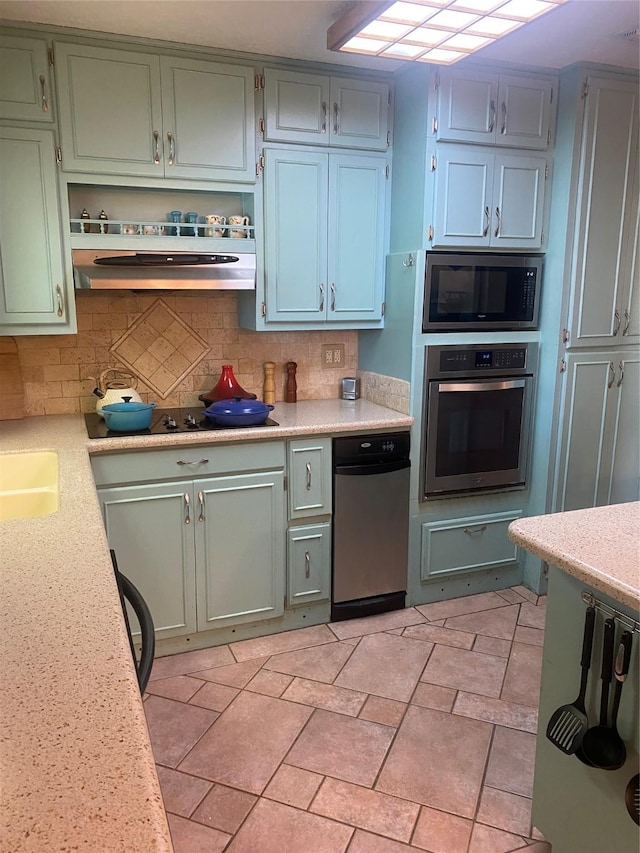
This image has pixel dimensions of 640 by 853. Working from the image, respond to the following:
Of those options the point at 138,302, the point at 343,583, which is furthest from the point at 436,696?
the point at 138,302

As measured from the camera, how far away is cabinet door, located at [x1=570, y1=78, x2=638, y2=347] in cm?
297

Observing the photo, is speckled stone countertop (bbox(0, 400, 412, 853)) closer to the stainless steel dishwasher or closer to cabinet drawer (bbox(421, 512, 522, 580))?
the stainless steel dishwasher

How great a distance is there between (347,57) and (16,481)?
7.35 ft

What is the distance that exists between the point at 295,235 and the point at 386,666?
1.95m

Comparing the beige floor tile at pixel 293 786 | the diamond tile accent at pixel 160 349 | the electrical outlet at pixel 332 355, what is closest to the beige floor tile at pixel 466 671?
the beige floor tile at pixel 293 786

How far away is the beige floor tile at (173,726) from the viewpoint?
2.21 m

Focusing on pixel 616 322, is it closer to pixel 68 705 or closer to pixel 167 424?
pixel 167 424

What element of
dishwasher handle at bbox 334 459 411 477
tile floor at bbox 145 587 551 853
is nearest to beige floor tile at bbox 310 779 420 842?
tile floor at bbox 145 587 551 853

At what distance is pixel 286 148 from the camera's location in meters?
2.90

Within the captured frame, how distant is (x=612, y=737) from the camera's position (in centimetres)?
144

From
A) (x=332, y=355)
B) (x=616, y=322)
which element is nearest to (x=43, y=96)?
(x=332, y=355)

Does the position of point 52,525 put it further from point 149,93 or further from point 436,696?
point 149,93

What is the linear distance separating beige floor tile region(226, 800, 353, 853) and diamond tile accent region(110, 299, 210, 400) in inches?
75.2

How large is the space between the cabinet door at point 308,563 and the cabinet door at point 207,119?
162cm
